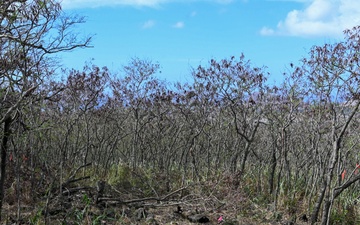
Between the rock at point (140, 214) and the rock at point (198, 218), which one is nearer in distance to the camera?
the rock at point (140, 214)

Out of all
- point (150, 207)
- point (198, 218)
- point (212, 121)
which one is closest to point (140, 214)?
point (150, 207)

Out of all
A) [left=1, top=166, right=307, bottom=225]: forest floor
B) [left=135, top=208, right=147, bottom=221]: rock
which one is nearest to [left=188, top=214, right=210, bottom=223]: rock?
[left=1, top=166, right=307, bottom=225]: forest floor

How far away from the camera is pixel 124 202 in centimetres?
725

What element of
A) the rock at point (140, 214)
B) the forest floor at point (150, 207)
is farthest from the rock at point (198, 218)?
the rock at point (140, 214)

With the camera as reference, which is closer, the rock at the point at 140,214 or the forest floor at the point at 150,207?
the forest floor at the point at 150,207

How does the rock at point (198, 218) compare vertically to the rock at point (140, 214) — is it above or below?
below

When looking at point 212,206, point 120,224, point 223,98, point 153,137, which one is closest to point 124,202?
point 120,224

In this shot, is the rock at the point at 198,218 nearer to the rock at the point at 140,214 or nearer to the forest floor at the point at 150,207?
the forest floor at the point at 150,207

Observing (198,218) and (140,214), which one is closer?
(140,214)

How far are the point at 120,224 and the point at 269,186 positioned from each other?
3571mm

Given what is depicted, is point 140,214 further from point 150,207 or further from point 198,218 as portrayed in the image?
point 198,218

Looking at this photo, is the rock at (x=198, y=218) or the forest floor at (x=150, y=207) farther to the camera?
the rock at (x=198, y=218)

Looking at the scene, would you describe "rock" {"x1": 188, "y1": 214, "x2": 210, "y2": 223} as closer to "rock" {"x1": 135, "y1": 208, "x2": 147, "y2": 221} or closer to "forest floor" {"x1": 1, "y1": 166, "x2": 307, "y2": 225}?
"forest floor" {"x1": 1, "y1": 166, "x2": 307, "y2": 225}

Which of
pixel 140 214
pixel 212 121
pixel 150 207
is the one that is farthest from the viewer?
pixel 212 121
